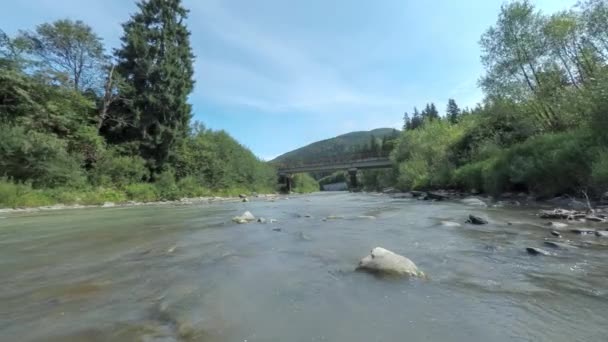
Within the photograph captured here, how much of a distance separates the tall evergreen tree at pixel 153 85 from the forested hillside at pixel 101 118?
0.31ft

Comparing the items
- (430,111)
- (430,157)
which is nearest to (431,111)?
(430,111)

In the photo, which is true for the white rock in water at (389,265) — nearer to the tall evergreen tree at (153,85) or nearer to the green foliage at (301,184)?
the tall evergreen tree at (153,85)

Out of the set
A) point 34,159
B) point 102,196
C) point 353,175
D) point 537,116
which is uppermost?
point 537,116

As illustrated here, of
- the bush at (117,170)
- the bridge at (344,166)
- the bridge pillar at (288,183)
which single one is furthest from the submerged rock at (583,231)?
the bridge pillar at (288,183)

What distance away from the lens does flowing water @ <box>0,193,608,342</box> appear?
267cm

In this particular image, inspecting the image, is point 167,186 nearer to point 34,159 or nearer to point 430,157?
point 34,159

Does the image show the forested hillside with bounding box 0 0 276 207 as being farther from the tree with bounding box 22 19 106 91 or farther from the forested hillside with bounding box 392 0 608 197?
the forested hillside with bounding box 392 0 608 197

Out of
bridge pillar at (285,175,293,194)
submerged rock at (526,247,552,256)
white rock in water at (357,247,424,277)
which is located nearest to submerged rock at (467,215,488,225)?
submerged rock at (526,247,552,256)

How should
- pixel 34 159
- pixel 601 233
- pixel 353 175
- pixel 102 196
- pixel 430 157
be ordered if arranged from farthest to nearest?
pixel 353 175, pixel 430 157, pixel 102 196, pixel 34 159, pixel 601 233

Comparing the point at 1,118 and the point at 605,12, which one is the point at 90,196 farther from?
the point at 605,12

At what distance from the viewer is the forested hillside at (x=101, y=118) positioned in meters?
20.7

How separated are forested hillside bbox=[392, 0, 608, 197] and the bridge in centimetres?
2882

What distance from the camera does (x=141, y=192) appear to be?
90.1 ft

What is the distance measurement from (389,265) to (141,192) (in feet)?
90.6
